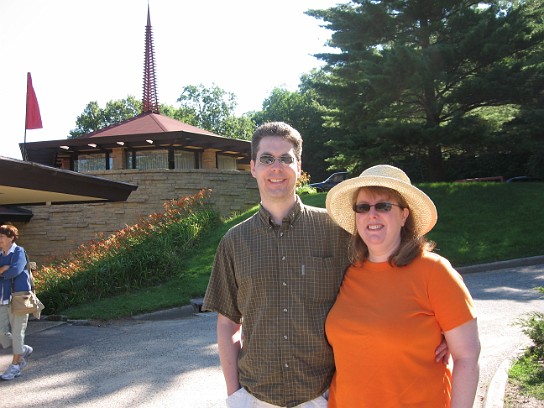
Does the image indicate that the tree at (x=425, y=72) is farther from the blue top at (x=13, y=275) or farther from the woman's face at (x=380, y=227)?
the woman's face at (x=380, y=227)

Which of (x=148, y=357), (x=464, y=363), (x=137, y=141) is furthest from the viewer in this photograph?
(x=137, y=141)

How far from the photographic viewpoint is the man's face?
108 inches

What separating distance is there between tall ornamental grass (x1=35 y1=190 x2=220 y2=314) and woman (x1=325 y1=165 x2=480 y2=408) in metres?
10.4

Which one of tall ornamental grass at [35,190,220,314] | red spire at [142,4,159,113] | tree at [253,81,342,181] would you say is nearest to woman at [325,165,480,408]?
tall ornamental grass at [35,190,220,314]

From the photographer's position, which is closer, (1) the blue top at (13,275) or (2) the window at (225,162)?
(1) the blue top at (13,275)

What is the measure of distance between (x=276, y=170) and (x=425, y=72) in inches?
579

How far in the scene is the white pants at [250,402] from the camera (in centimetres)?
258

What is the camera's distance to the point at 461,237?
1435 centimetres

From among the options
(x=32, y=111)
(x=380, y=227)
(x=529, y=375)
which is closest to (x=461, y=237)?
(x=529, y=375)

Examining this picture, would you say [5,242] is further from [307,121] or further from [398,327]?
[307,121]

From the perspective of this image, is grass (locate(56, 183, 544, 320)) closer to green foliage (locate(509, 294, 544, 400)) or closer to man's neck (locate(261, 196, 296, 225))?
green foliage (locate(509, 294, 544, 400))

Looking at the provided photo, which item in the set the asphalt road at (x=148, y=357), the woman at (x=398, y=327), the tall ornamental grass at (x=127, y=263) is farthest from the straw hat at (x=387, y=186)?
the tall ornamental grass at (x=127, y=263)

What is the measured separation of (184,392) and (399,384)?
422cm

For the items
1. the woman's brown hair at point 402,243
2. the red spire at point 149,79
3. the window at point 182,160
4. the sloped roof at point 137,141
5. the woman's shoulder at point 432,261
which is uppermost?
the red spire at point 149,79
